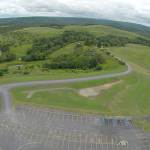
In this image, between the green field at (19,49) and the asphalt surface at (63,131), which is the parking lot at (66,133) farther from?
the green field at (19,49)

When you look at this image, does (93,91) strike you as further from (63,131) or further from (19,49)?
(19,49)

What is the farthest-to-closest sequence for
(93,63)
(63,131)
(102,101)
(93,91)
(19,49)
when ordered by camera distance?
(19,49) < (93,63) < (93,91) < (102,101) < (63,131)

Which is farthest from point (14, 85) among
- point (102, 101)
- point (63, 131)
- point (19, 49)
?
point (19, 49)

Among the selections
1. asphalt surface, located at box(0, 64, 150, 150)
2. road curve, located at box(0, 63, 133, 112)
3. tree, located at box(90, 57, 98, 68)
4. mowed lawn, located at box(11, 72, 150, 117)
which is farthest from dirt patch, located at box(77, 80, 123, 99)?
tree, located at box(90, 57, 98, 68)

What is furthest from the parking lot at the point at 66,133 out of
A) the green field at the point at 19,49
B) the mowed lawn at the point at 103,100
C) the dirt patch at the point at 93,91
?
the green field at the point at 19,49

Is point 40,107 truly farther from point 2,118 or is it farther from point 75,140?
point 75,140

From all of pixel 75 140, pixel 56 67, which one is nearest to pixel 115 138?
pixel 75 140
